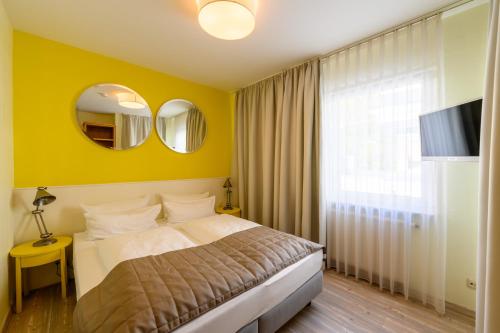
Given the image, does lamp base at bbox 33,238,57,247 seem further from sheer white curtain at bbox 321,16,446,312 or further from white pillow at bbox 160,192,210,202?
sheer white curtain at bbox 321,16,446,312

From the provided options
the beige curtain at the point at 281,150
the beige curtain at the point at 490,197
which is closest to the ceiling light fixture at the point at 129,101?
the beige curtain at the point at 281,150

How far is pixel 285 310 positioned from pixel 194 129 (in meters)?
2.66

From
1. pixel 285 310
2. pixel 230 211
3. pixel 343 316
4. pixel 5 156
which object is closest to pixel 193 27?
pixel 5 156

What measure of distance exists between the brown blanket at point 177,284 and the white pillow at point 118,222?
2.77ft

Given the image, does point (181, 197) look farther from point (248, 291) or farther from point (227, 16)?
point (227, 16)

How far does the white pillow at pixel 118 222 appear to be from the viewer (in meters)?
2.05

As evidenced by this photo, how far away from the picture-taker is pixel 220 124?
3619mm

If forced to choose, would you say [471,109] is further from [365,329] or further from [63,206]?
[63,206]

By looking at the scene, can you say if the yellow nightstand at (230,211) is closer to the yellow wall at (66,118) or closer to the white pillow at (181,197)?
the white pillow at (181,197)

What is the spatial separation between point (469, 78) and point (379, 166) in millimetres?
968

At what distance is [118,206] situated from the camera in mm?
2379

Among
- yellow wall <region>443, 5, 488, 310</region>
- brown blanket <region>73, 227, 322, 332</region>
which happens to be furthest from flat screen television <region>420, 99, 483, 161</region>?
brown blanket <region>73, 227, 322, 332</region>

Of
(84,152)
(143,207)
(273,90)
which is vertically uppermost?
(273,90)

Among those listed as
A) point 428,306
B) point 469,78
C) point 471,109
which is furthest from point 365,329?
point 469,78
